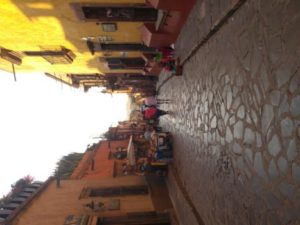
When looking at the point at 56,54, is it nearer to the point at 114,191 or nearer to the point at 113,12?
the point at 113,12

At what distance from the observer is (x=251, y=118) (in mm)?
4332

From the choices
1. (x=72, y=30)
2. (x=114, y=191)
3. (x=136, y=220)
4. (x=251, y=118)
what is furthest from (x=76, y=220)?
(x=251, y=118)

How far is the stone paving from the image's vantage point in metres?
3.34

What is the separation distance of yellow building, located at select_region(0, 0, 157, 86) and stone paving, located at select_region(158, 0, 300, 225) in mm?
2461

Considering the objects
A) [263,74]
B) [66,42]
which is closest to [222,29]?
[263,74]

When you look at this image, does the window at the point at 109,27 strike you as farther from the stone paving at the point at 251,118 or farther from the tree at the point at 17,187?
the tree at the point at 17,187

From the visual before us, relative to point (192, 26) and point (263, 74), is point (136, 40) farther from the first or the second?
point (263, 74)

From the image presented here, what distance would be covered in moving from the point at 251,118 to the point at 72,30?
25.5 feet

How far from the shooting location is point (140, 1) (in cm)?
823

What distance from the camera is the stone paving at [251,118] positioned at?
131 inches

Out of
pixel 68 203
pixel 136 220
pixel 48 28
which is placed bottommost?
pixel 136 220

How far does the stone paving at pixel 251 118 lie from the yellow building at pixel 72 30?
246 centimetres

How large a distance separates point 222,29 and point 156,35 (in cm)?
457

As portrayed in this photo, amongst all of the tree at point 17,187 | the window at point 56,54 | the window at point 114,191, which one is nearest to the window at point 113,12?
the window at point 56,54
